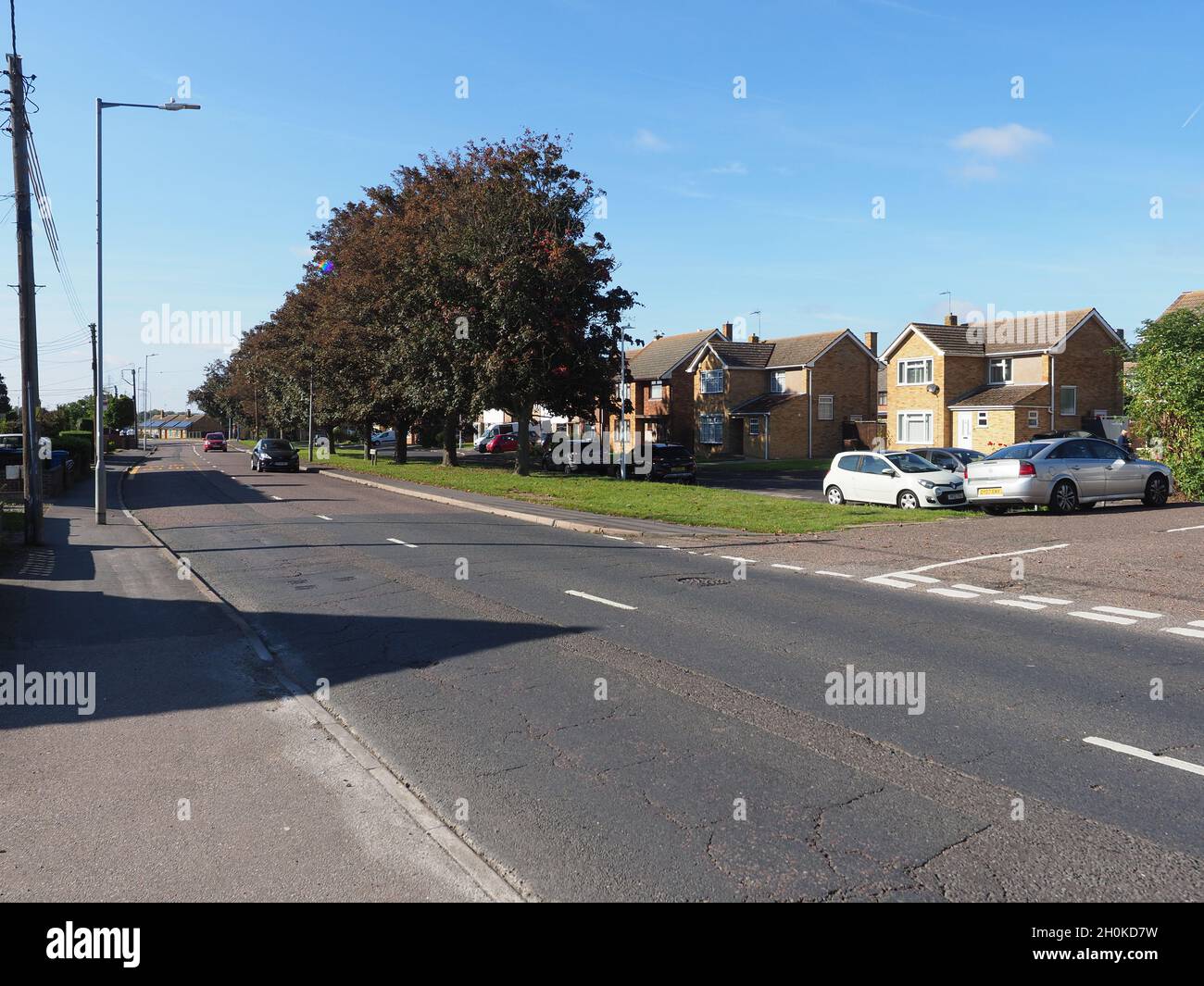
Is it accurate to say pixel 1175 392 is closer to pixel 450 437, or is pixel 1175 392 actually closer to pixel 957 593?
pixel 957 593

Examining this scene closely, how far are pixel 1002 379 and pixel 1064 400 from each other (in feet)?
11.4

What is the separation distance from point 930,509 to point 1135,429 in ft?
20.4

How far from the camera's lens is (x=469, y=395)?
3603 cm

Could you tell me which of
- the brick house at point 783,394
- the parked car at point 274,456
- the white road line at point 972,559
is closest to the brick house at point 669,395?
the brick house at point 783,394

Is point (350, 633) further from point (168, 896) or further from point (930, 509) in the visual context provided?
Answer: point (930, 509)

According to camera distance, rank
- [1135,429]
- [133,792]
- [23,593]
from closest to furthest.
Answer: [133,792] → [23,593] → [1135,429]

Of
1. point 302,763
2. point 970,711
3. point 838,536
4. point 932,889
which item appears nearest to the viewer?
point 932,889

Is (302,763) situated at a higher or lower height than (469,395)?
lower

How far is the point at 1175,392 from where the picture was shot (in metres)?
21.9

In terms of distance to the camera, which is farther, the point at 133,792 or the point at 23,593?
the point at 23,593

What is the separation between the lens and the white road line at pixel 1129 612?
10.1m

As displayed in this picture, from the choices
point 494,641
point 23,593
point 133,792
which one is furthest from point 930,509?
point 133,792

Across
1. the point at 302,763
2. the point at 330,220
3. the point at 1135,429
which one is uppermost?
the point at 330,220

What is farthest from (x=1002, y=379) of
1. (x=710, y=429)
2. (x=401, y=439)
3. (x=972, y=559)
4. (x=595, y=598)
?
(x=595, y=598)
